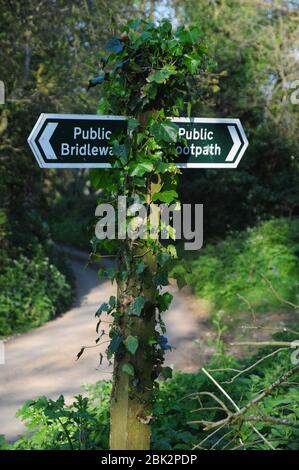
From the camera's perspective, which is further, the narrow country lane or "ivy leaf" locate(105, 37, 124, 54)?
the narrow country lane

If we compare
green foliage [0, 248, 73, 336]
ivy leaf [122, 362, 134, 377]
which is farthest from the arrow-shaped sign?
green foliage [0, 248, 73, 336]

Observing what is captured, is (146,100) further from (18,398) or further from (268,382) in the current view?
(18,398)

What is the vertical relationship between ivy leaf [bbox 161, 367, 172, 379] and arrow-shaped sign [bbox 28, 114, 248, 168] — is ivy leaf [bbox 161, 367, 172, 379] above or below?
below

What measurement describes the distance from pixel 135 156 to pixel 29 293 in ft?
32.9

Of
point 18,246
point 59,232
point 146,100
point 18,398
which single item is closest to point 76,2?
point 18,246

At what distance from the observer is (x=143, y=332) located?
3668mm

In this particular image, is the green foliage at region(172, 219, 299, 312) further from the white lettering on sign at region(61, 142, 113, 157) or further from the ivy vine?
the white lettering on sign at region(61, 142, 113, 157)

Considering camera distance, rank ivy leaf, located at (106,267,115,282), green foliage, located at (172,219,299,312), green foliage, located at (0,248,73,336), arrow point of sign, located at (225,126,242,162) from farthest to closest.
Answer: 1. green foliage, located at (172,219,299,312)
2. green foliage, located at (0,248,73,336)
3. arrow point of sign, located at (225,126,242,162)
4. ivy leaf, located at (106,267,115,282)

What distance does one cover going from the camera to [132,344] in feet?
11.7

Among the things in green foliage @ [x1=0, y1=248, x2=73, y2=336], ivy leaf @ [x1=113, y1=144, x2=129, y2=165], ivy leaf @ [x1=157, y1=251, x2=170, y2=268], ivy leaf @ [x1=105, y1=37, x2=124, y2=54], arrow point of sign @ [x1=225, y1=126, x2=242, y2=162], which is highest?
green foliage @ [x1=0, y1=248, x2=73, y2=336]

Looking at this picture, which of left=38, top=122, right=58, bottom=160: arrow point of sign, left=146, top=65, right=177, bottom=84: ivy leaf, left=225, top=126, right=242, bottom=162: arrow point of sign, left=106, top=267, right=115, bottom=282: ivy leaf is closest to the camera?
left=146, top=65, right=177, bottom=84: ivy leaf

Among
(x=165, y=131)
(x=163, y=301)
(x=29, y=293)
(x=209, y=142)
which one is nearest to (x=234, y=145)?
(x=209, y=142)

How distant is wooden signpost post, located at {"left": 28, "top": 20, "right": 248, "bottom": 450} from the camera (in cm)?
360

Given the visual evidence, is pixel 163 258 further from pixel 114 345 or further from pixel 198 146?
pixel 198 146
